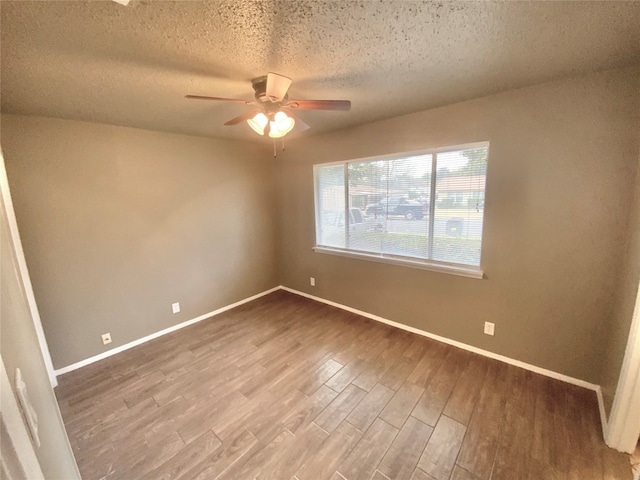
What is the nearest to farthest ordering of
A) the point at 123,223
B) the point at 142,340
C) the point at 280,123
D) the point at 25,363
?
1. the point at 25,363
2. the point at 280,123
3. the point at 123,223
4. the point at 142,340

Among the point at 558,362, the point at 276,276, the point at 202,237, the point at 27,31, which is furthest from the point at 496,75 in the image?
the point at 276,276

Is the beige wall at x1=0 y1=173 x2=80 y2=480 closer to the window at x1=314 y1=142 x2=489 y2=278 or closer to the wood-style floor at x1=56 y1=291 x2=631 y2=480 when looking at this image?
the wood-style floor at x1=56 y1=291 x2=631 y2=480

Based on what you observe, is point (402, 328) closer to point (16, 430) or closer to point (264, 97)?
point (264, 97)

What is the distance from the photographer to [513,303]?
220 cm

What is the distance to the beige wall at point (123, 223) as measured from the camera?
2197 mm

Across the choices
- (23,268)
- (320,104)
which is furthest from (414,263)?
(23,268)

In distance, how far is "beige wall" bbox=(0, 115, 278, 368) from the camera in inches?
86.5

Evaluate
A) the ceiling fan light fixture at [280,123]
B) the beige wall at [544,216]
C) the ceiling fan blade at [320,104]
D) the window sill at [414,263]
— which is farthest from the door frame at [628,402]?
the ceiling fan light fixture at [280,123]

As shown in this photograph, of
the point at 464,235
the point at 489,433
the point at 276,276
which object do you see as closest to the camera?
the point at 489,433

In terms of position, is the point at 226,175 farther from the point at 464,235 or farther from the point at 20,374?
the point at 20,374

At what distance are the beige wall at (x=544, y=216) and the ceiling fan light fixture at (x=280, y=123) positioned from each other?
1.36 m

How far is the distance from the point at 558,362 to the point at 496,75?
2309mm

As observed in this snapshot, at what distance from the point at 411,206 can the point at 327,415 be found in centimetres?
208

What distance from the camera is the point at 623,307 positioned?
1617 mm
